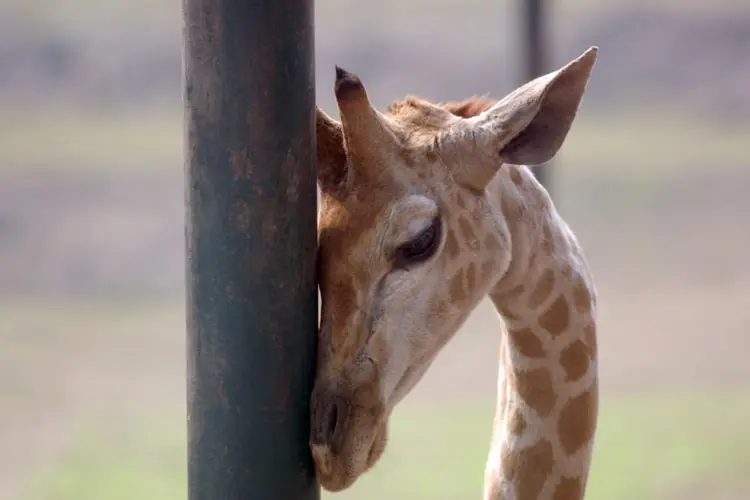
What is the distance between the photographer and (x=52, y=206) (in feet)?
18.2

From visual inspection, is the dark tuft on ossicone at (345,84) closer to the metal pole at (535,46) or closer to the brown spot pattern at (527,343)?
the brown spot pattern at (527,343)

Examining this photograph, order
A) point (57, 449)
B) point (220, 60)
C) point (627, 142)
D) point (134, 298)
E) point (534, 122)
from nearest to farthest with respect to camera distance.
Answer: point (220, 60) → point (534, 122) → point (57, 449) → point (134, 298) → point (627, 142)

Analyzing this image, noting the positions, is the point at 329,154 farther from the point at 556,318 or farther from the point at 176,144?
the point at 176,144

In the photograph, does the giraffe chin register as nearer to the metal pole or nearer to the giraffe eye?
the giraffe eye

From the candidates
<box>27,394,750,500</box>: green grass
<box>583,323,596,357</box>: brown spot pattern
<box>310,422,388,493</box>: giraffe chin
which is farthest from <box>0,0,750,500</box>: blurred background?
<box>310,422,388,493</box>: giraffe chin

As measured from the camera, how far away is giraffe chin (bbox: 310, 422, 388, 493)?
4.48 feet

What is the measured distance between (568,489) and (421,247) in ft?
1.79

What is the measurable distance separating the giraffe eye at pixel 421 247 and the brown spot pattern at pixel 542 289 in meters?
0.30

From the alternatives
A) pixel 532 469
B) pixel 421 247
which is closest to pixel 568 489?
pixel 532 469

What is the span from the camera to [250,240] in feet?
4.44

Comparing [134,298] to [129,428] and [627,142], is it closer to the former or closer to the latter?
[129,428]

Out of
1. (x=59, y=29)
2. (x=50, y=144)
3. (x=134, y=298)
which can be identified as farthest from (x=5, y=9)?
(x=134, y=298)

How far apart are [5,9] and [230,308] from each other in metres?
4.73

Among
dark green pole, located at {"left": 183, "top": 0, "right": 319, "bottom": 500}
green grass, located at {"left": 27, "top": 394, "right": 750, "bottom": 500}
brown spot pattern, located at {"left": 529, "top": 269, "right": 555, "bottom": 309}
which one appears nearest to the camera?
dark green pole, located at {"left": 183, "top": 0, "right": 319, "bottom": 500}
